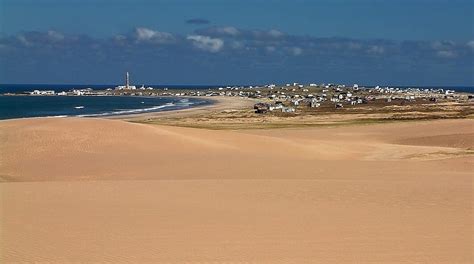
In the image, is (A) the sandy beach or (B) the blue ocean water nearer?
(A) the sandy beach

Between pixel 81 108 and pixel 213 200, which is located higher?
pixel 213 200

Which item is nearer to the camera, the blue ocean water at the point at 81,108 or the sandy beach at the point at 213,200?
the sandy beach at the point at 213,200

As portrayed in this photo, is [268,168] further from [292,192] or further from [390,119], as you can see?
[390,119]

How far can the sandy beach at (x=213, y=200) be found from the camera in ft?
35.9

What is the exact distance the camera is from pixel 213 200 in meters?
15.7

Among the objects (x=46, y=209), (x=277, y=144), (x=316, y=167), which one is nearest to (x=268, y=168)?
(x=316, y=167)

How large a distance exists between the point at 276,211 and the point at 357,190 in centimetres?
370

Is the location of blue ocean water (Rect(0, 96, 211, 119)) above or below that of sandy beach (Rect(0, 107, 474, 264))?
below

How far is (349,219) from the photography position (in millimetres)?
13461

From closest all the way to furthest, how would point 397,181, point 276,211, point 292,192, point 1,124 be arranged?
point 276,211, point 292,192, point 397,181, point 1,124

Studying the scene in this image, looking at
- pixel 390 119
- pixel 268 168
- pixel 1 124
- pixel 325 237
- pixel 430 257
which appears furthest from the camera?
pixel 390 119

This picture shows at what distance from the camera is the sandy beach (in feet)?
35.9

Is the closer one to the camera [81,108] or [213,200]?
[213,200]

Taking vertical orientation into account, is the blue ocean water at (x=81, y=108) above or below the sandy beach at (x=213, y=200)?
below
